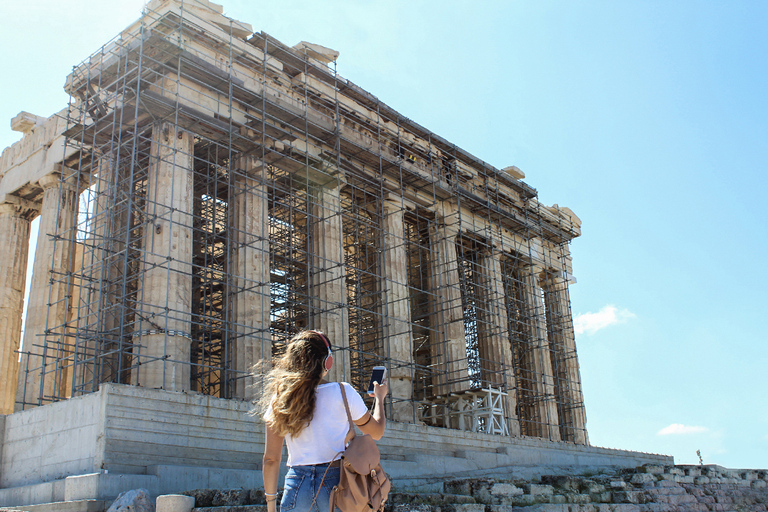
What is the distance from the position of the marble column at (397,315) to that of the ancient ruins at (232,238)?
78 mm

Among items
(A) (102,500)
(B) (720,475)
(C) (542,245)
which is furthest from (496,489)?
(C) (542,245)

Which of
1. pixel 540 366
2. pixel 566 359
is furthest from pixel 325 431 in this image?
pixel 566 359

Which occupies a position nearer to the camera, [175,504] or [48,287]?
[175,504]

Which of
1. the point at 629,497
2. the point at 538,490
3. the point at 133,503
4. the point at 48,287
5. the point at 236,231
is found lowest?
the point at 629,497

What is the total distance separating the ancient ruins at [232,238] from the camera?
19953 millimetres

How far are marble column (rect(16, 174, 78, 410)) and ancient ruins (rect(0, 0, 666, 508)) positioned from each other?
7 centimetres

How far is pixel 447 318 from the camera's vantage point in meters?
30.3

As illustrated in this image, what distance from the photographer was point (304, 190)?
26656mm

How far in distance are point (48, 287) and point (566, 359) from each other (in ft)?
84.5


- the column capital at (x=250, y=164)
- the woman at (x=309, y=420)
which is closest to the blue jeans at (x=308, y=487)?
the woman at (x=309, y=420)

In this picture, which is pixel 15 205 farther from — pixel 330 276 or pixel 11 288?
pixel 330 276

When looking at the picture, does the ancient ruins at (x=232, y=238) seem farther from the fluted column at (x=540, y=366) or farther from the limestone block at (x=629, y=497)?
the limestone block at (x=629, y=497)

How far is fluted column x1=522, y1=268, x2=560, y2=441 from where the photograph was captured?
1374 inches

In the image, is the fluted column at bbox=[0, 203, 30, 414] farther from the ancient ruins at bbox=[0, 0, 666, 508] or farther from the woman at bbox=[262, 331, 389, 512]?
the woman at bbox=[262, 331, 389, 512]
